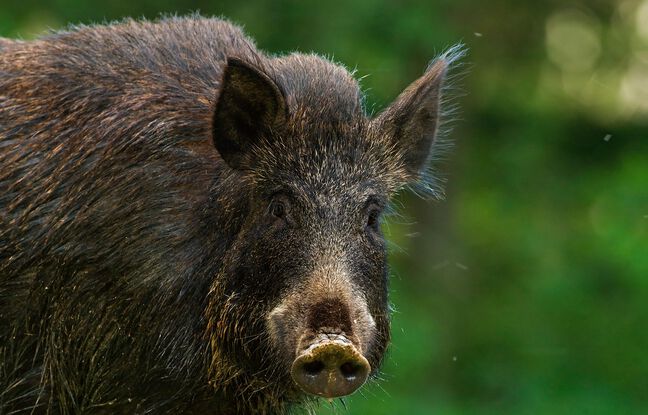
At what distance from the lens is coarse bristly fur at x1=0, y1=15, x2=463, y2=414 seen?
720 cm

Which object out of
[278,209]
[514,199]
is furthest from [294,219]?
[514,199]

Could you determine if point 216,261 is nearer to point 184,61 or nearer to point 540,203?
point 184,61

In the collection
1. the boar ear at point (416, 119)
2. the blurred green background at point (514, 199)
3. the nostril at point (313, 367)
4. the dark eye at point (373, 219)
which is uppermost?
the boar ear at point (416, 119)

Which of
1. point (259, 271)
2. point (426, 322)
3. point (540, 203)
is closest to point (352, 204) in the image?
point (259, 271)

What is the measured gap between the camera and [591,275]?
17922mm

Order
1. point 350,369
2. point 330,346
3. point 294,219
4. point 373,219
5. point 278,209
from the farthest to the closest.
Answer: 1. point 373,219
2. point 278,209
3. point 294,219
4. point 350,369
5. point 330,346

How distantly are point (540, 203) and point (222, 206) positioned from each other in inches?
502

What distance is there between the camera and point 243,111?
7.32 metres

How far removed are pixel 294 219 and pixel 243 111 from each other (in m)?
0.63

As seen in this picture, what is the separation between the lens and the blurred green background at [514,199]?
15086mm

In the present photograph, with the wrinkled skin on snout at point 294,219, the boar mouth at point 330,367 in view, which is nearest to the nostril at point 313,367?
the boar mouth at point 330,367

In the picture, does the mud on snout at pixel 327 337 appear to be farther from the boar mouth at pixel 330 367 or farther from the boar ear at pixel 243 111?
the boar ear at pixel 243 111

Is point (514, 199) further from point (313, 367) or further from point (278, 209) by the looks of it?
point (313, 367)

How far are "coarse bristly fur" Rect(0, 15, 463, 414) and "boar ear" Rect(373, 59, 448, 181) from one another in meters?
0.03
